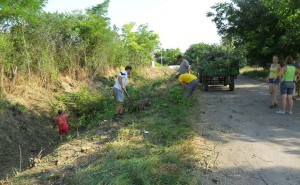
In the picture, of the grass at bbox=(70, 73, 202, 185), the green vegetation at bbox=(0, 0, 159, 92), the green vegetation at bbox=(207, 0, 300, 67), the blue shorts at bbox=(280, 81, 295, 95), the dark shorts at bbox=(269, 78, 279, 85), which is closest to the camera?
the grass at bbox=(70, 73, 202, 185)

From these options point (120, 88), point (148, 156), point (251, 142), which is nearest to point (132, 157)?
point (148, 156)

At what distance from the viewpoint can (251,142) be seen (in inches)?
263

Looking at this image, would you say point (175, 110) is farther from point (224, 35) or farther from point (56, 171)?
point (224, 35)

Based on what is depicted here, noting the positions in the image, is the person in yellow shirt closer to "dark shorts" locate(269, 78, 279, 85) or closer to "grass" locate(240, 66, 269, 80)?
"dark shorts" locate(269, 78, 279, 85)

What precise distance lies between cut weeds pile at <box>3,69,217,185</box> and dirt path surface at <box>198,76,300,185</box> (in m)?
0.39

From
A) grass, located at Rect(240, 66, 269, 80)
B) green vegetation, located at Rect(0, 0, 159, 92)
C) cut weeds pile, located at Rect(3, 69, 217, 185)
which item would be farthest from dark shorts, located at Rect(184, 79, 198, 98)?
grass, located at Rect(240, 66, 269, 80)

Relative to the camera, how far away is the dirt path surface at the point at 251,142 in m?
4.99

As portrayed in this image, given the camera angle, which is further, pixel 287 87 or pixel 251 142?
pixel 287 87

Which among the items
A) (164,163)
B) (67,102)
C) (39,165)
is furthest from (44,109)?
(164,163)

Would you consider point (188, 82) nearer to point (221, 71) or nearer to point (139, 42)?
point (221, 71)

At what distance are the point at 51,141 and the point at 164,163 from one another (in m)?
6.01

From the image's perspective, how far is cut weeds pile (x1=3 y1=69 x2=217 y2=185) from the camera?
458 cm

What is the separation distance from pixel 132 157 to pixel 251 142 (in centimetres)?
292

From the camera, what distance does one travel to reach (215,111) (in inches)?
390
